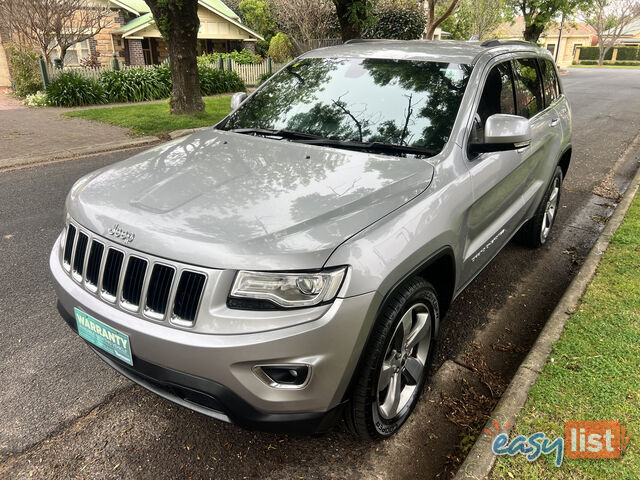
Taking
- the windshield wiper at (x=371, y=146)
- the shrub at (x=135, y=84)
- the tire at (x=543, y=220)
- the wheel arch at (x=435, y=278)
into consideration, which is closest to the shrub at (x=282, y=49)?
the shrub at (x=135, y=84)

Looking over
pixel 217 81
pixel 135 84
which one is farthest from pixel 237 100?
pixel 217 81

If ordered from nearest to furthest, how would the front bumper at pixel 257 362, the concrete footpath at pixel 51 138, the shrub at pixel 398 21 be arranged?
the front bumper at pixel 257 362 → the concrete footpath at pixel 51 138 → the shrub at pixel 398 21

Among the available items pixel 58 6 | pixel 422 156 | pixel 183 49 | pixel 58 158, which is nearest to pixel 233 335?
pixel 422 156

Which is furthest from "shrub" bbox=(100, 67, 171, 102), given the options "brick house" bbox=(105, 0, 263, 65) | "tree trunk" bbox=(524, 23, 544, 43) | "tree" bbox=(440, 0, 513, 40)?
"tree" bbox=(440, 0, 513, 40)

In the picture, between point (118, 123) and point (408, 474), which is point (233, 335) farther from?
point (118, 123)

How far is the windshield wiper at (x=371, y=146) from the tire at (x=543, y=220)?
7.14 ft

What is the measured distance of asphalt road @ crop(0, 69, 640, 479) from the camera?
246 centimetres

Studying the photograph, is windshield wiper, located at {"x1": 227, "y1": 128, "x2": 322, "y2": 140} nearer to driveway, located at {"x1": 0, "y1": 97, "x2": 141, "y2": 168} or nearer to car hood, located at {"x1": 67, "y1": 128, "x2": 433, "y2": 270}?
car hood, located at {"x1": 67, "y1": 128, "x2": 433, "y2": 270}

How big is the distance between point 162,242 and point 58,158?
23.9ft

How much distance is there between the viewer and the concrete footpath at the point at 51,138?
821cm

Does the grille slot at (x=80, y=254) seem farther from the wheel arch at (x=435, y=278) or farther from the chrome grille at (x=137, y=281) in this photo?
the wheel arch at (x=435, y=278)

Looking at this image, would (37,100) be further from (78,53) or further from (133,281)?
(133,281)

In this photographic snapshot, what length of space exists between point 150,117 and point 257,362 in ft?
34.8

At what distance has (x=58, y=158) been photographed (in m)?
8.24
